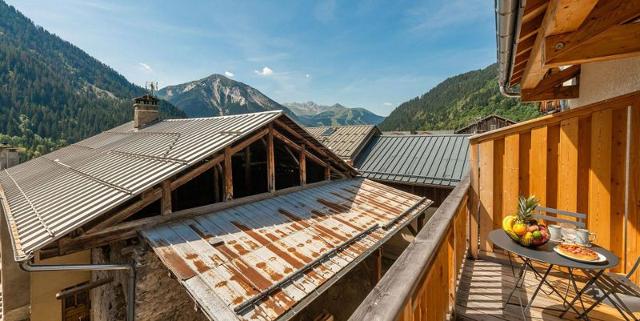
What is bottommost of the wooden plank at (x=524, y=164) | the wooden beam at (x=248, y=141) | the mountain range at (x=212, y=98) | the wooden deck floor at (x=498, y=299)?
the wooden deck floor at (x=498, y=299)

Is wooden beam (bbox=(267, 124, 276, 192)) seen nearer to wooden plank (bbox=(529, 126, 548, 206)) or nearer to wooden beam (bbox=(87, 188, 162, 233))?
wooden beam (bbox=(87, 188, 162, 233))

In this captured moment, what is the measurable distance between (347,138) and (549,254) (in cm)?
1581

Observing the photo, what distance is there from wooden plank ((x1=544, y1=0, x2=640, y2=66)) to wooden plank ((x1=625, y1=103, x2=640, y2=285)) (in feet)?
2.55

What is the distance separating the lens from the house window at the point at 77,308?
7.32m

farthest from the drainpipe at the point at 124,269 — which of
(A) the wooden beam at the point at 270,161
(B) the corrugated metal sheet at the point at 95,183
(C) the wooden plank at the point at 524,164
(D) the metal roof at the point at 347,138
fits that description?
(D) the metal roof at the point at 347,138

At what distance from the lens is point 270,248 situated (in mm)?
5234

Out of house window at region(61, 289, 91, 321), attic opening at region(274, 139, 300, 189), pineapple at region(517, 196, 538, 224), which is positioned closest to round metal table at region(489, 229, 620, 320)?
pineapple at region(517, 196, 538, 224)

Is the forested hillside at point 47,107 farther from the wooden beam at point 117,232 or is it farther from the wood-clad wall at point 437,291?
the wood-clad wall at point 437,291

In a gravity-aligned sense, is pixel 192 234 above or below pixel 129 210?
below

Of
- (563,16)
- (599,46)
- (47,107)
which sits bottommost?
(599,46)

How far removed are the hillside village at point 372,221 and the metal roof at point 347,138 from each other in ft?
16.3

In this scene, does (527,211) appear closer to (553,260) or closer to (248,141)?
(553,260)

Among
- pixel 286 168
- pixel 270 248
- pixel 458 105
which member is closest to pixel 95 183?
pixel 270 248

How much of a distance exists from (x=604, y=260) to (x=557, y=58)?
169cm
